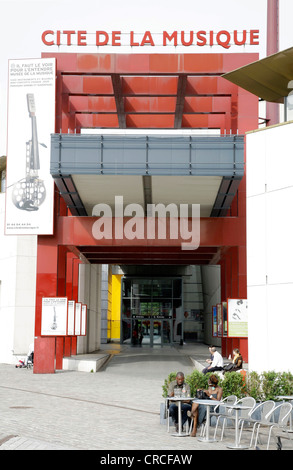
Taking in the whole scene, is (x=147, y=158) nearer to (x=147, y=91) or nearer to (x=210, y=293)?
(x=147, y=91)

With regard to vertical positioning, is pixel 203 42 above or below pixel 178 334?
above

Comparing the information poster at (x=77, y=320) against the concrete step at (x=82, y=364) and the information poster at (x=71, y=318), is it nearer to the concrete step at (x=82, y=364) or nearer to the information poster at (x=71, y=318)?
the information poster at (x=71, y=318)

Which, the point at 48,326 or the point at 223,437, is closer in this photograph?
the point at 223,437

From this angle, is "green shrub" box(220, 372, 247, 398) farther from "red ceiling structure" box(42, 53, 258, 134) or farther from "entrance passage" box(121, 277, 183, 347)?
"entrance passage" box(121, 277, 183, 347)

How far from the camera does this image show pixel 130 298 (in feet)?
201

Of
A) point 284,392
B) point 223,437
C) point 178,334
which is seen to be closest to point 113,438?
point 223,437

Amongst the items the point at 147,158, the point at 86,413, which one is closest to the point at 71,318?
the point at 147,158

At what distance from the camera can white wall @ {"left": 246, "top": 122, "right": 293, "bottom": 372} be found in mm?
17484

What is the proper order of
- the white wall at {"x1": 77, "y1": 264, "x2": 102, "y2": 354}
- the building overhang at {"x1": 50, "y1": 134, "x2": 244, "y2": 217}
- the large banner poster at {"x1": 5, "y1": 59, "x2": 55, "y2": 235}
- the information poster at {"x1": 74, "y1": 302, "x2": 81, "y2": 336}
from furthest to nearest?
1. the white wall at {"x1": 77, "y1": 264, "x2": 102, "y2": 354}
2. the information poster at {"x1": 74, "y1": 302, "x2": 81, "y2": 336}
3. the large banner poster at {"x1": 5, "y1": 59, "x2": 55, "y2": 235}
4. the building overhang at {"x1": 50, "y1": 134, "x2": 244, "y2": 217}

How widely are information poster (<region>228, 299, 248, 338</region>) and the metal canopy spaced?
8942 mm

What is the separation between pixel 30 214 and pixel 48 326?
5162 millimetres

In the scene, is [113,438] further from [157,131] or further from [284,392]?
[157,131]

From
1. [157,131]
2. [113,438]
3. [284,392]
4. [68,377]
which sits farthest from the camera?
[157,131]

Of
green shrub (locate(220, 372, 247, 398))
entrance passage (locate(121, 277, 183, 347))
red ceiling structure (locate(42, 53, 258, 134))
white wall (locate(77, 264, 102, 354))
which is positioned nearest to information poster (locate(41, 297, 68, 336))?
red ceiling structure (locate(42, 53, 258, 134))
